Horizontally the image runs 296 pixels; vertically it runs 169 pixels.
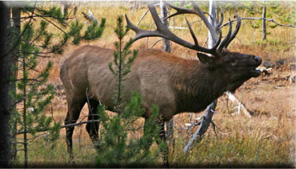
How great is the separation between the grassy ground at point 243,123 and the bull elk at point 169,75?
596mm

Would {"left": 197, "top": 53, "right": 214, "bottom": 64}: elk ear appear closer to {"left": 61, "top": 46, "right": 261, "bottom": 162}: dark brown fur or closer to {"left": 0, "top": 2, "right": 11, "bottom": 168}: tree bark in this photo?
{"left": 61, "top": 46, "right": 261, "bottom": 162}: dark brown fur

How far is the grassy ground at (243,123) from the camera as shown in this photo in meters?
6.59

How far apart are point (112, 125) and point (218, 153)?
119 inches

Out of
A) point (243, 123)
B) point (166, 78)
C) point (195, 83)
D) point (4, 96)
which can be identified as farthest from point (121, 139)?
point (243, 123)

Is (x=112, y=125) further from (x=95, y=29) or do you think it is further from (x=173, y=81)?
(x=173, y=81)

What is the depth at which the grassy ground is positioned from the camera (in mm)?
6586

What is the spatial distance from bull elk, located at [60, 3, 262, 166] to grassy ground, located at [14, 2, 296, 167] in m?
0.60

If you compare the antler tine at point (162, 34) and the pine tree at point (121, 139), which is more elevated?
the antler tine at point (162, 34)

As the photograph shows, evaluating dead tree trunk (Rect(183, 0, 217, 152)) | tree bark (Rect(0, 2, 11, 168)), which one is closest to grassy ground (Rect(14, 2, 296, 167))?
dead tree trunk (Rect(183, 0, 217, 152))

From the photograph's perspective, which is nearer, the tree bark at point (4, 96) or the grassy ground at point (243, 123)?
the tree bark at point (4, 96)

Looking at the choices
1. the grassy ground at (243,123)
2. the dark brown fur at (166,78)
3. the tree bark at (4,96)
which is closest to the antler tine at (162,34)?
the dark brown fur at (166,78)

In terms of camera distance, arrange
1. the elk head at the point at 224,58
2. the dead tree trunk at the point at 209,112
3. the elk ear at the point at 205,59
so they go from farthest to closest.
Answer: the dead tree trunk at the point at 209,112 < the elk ear at the point at 205,59 < the elk head at the point at 224,58

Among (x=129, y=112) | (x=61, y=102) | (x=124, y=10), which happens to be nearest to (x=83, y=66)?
(x=129, y=112)

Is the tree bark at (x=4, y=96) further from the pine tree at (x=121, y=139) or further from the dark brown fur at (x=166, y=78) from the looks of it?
the dark brown fur at (x=166, y=78)
